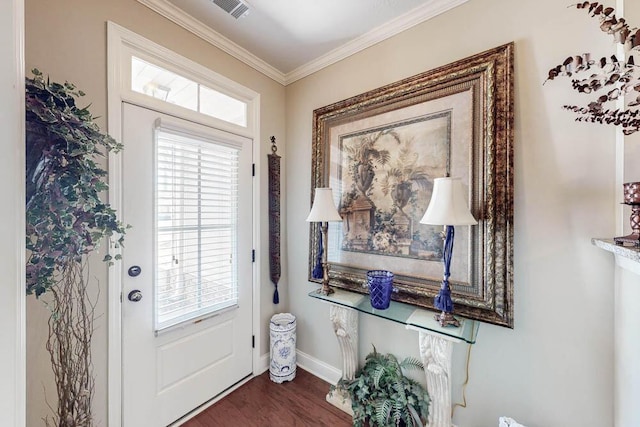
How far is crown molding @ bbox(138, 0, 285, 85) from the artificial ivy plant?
3.09ft

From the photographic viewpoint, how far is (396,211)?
5.83ft

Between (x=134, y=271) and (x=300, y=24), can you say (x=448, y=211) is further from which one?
(x=134, y=271)

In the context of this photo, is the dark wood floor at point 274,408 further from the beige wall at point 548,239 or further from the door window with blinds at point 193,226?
the beige wall at point 548,239

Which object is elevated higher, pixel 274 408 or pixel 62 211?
pixel 62 211

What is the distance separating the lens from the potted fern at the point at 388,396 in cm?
155

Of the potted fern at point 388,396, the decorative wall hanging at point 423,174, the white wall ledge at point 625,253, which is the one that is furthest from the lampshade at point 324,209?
the white wall ledge at point 625,253

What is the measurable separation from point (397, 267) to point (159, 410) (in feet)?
5.94

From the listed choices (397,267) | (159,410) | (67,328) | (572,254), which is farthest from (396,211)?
(159,410)

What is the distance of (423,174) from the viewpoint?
5.46 ft

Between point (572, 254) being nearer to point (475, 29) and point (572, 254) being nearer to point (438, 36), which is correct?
point (475, 29)

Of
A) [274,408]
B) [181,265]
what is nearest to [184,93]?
[181,265]

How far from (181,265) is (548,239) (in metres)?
2.19

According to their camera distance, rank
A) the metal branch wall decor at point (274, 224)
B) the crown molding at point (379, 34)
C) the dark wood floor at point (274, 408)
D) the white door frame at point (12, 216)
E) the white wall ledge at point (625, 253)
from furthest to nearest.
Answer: the metal branch wall decor at point (274, 224)
the dark wood floor at point (274, 408)
the crown molding at point (379, 34)
the white wall ledge at point (625, 253)
the white door frame at point (12, 216)

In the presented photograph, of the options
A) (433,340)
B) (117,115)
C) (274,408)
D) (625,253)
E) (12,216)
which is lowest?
(274,408)
